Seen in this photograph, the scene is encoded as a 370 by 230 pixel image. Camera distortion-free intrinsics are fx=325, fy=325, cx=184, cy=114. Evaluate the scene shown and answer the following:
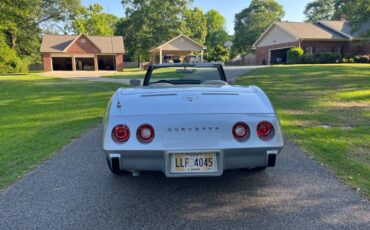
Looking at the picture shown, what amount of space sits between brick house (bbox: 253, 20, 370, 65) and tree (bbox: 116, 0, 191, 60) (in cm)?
1724

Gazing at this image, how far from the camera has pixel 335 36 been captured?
124 feet

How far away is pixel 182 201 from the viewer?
3.50 m

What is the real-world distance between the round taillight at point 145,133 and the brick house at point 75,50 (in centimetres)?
3884

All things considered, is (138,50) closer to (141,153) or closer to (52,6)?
(52,6)

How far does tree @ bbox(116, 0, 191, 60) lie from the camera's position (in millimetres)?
52188

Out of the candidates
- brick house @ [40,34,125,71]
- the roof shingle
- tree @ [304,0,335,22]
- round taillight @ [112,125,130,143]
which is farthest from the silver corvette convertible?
tree @ [304,0,335,22]

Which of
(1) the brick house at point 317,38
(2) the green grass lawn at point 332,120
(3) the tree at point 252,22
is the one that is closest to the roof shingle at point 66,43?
(1) the brick house at point 317,38

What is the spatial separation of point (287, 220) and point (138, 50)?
55.9 metres

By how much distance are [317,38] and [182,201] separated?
3817cm

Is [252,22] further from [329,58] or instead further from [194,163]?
[194,163]

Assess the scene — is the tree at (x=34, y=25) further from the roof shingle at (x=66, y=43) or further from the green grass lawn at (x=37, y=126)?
the green grass lawn at (x=37, y=126)

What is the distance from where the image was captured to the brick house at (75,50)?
4231 centimetres

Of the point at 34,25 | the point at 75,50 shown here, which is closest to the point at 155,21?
the point at 75,50

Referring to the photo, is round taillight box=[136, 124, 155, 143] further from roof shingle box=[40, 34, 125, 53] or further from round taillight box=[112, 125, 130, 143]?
roof shingle box=[40, 34, 125, 53]
